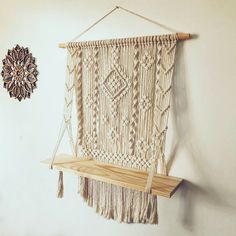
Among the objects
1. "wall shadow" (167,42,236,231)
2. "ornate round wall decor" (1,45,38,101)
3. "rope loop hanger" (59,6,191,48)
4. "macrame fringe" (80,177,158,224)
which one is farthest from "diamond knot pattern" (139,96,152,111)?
"ornate round wall decor" (1,45,38,101)

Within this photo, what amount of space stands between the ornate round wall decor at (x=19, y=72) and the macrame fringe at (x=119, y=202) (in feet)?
2.18

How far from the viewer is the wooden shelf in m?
1.07

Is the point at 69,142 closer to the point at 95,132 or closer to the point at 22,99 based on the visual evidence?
the point at 95,132

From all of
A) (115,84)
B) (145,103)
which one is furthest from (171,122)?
(115,84)

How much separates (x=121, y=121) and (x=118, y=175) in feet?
0.84

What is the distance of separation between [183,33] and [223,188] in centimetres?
67

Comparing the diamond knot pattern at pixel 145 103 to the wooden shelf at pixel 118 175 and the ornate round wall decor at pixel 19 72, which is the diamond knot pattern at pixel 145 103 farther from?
the ornate round wall decor at pixel 19 72

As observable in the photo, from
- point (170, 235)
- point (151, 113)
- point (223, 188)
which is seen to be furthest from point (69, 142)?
point (223, 188)

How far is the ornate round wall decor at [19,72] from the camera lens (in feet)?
5.18

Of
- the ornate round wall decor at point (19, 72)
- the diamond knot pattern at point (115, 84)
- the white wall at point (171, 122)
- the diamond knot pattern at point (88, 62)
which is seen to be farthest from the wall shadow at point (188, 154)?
the ornate round wall decor at point (19, 72)

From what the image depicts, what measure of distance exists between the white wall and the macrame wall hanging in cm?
7

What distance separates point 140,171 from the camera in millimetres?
1246

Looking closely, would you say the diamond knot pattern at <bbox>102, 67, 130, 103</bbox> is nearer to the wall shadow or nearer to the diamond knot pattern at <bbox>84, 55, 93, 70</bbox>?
the diamond knot pattern at <bbox>84, 55, 93, 70</bbox>

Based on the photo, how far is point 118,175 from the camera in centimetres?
119
